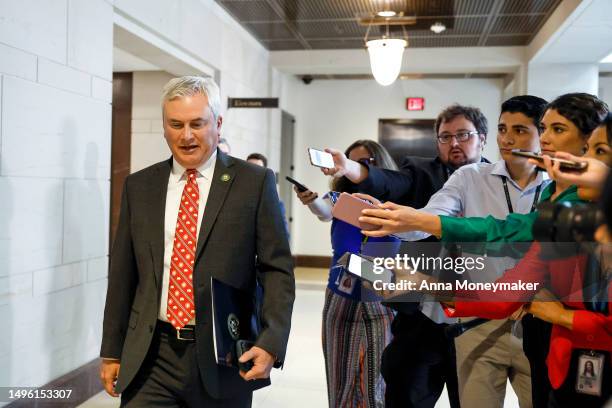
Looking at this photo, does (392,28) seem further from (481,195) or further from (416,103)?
(481,195)

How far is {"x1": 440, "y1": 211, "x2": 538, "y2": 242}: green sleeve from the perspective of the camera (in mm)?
1531

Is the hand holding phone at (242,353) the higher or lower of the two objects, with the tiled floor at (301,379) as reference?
higher

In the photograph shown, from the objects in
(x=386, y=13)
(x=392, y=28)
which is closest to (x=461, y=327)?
(x=386, y=13)

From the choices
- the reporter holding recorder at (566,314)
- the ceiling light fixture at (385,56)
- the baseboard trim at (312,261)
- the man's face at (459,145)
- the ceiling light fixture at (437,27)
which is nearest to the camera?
the reporter holding recorder at (566,314)

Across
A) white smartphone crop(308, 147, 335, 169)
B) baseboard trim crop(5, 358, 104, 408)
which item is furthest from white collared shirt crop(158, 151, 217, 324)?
baseboard trim crop(5, 358, 104, 408)

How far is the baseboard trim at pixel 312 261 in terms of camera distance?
33.2ft

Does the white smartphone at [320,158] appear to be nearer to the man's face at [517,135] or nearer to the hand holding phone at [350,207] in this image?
the hand holding phone at [350,207]

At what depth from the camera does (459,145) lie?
100 inches

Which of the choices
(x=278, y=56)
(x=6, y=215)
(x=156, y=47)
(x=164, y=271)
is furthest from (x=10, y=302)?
(x=278, y=56)

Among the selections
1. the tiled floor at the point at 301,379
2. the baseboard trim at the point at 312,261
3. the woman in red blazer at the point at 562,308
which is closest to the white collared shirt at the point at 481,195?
the woman in red blazer at the point at 562,308

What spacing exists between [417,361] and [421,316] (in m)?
Result: 0.20

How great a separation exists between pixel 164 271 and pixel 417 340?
48.9 inches

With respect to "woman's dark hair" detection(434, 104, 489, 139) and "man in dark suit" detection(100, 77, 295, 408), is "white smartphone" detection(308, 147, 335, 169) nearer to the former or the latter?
"man in dark suit" detection(100, 77, 295, 408)

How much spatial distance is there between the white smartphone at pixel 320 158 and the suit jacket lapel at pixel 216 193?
0.32m
